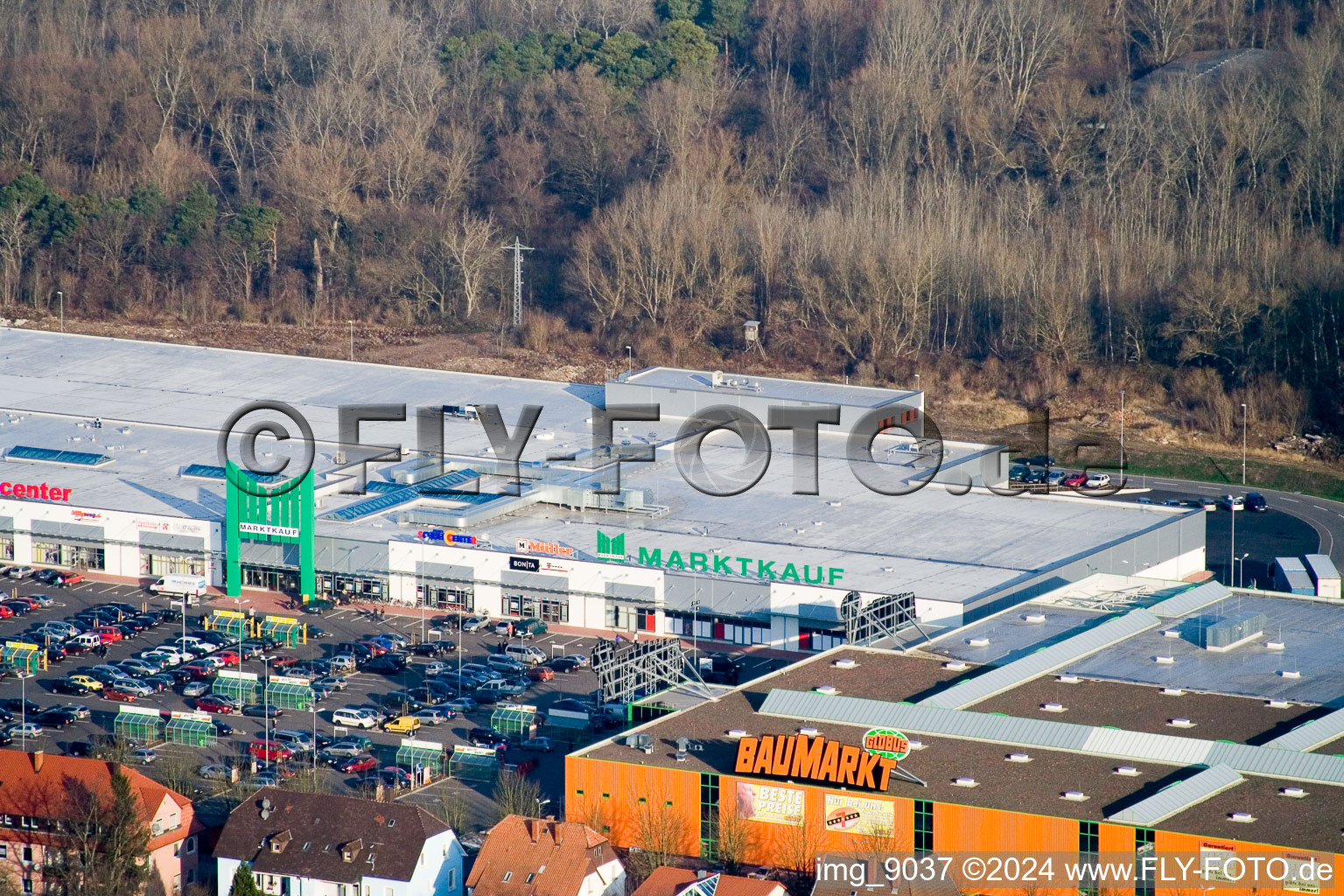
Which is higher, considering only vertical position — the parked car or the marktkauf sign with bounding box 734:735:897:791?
the marktkauf sign with bounding box 734:735:897:791

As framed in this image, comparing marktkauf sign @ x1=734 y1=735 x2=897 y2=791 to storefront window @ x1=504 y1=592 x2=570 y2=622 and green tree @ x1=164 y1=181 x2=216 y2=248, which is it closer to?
storefront window @ x1=504 y1=592 x2=570 y2=622

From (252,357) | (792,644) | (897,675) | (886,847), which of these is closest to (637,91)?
(252,357)

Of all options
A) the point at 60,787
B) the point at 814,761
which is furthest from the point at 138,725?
the point at 814,761

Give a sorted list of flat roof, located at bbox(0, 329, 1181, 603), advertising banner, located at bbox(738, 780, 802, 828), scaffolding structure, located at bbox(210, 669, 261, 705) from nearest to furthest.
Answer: advertising banner, located at bbox(738, 780, 802, 828) < scaffolding structure, located at bbox(210, 669, 261, 705) < flat roof, located at bbox(0, 329, 1181, 603)

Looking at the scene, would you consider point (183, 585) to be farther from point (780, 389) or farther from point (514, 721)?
point (780, 389)

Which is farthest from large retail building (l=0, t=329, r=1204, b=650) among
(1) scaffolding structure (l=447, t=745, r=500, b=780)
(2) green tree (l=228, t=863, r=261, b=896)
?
(2) green tree (l=228, t=863, r=261, b=896)
